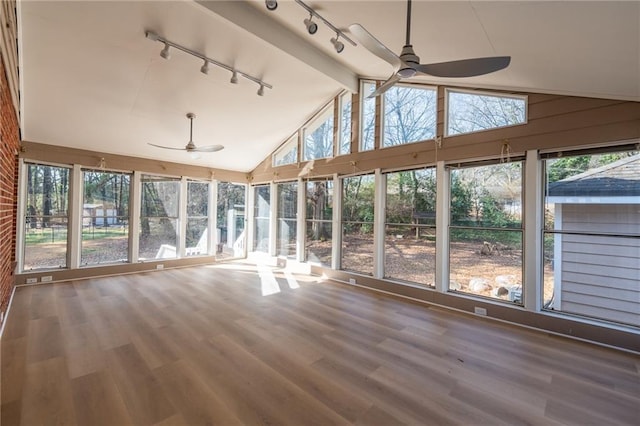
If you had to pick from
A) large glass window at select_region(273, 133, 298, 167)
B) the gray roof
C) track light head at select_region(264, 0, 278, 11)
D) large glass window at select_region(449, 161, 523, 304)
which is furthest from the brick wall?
the gray roof

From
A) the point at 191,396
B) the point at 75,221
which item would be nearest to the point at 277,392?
the point at 191,396

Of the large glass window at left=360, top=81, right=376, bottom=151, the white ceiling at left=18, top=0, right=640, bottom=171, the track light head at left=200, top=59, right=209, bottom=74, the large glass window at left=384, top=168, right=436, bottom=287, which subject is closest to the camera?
the white ceiling at left=18, top=0, right=640, bottom=171

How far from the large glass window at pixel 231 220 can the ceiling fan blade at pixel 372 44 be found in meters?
6.63

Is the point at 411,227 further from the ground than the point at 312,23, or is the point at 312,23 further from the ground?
the point at 312,23

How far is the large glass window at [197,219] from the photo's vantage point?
7.43 m

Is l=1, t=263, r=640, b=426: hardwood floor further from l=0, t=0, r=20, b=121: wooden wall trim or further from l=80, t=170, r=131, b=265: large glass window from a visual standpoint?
l=0, t=0, r=20, b=121: wooden wall trim

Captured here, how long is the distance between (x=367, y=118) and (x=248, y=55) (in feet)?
8.23

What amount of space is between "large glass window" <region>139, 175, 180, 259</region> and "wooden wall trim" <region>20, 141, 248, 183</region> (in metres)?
0.25

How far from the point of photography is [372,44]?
83.5 inches

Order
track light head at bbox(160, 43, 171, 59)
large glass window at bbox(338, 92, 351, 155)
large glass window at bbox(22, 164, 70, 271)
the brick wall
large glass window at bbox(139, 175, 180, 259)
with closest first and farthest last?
the brick wall < track light head at bbox(160, 43, 171, 59) < large glass window at bbox(22, 164, 70, 271) < large glass window at bbox(338, 92, 351, 155) < large glass window at bbox(139, 175, 180, 259)

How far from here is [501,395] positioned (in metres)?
2.32

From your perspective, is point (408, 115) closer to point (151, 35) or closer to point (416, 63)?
point (416, 63)

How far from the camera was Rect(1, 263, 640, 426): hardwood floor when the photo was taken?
2086mm

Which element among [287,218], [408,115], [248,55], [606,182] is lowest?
[287,218]
